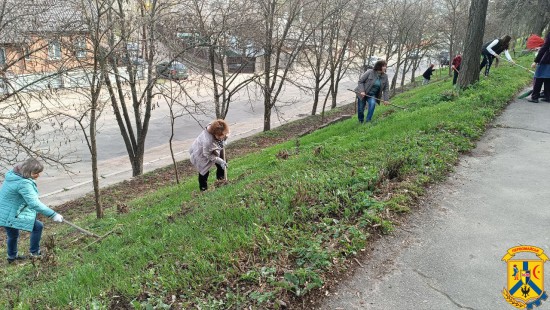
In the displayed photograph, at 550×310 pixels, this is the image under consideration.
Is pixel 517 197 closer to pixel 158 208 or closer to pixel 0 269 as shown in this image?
pixel 158 208

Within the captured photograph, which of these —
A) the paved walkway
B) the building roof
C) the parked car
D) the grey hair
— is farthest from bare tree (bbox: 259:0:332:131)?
the paved walkway

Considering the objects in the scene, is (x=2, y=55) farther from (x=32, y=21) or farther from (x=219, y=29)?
(x=219, y=29)

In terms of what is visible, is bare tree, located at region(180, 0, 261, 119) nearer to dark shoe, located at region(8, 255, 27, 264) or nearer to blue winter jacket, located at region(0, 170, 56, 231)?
blue winter jacket, located at region(0, 170, 56, 231)

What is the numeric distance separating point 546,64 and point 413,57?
58.0 ft

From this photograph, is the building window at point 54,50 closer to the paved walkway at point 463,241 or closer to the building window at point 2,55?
the building window at point 2,55

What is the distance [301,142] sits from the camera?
10.4 meters

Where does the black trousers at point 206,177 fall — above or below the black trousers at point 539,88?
below

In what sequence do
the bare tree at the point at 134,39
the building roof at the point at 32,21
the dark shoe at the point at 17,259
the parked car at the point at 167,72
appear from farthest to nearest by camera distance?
the parked car at the point at 167,72, the bare tree at the point at 134,39, the building roof at the point at 32,21, the dark shoe at the point at 17,259

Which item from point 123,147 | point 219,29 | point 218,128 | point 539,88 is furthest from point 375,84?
point 123,147

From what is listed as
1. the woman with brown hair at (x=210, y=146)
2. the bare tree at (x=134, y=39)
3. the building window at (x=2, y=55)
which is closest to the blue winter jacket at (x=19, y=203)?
the woman with brown hair at (x=210, y=146)

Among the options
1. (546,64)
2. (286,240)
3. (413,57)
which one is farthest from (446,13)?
(286,240)

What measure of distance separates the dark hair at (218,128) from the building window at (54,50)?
4.37 m

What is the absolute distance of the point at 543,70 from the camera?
8.24m

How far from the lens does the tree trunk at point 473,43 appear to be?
932 cm
